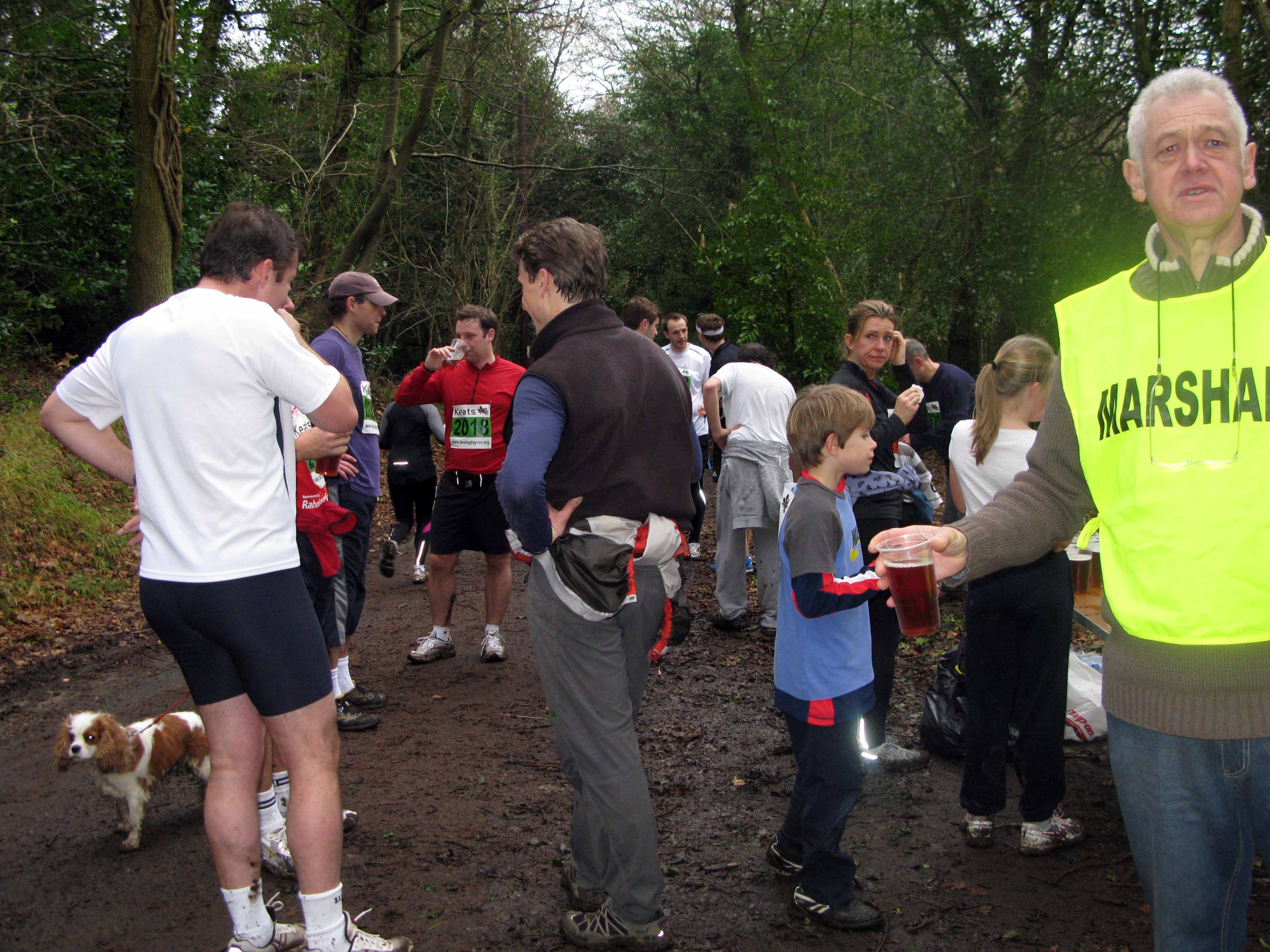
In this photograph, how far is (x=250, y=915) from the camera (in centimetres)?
273

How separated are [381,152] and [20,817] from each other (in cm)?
1024

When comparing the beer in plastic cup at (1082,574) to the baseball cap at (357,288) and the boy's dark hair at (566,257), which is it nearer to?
the boy's dark hair at (566,257)

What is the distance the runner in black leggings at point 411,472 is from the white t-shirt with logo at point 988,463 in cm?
417

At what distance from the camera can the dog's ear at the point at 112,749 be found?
3.62 metres

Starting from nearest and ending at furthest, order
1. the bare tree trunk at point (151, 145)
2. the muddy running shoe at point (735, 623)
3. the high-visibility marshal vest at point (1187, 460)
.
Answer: the high-visibility marshal vest at point (1187, 460) < the muddy running shoe at point (735, 623) < the bare tree trunk at point (151, 145)

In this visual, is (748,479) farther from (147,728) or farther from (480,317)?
(147,728)

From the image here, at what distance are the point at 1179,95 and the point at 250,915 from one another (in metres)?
2.98

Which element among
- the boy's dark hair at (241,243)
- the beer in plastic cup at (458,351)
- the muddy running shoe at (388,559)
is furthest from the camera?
the muddy running shoe at (388,559)

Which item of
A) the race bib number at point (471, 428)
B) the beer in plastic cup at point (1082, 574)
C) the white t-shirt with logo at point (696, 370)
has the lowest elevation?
the beer in plastic cup at point (1082, 574)

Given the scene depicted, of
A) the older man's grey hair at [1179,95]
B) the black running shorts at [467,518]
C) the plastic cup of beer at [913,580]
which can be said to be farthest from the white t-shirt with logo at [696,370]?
the older man's grey hair at [1179,95]

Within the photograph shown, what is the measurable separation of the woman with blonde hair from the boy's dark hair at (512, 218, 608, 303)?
1.61 metres

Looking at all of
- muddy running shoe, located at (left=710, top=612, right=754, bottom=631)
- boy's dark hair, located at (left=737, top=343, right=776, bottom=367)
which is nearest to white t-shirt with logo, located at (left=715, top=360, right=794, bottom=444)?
boy's dark hair, located at (left=737, top=343, right=776, bottom=367)

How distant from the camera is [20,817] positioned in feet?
13.2

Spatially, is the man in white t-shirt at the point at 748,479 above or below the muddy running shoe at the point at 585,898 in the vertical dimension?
above
